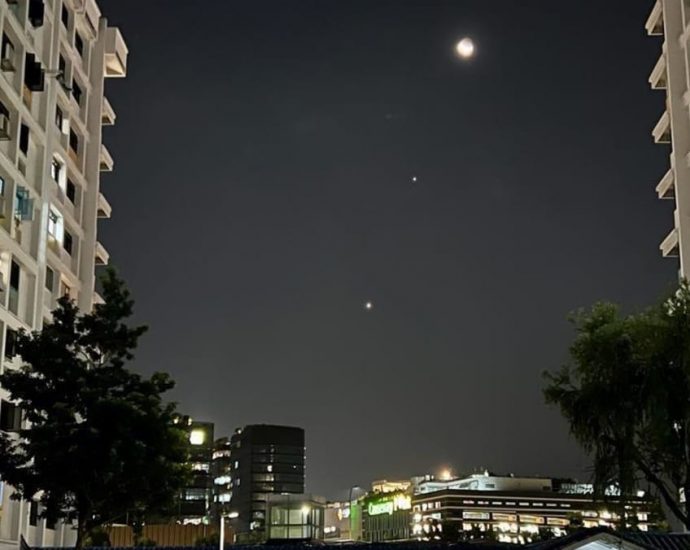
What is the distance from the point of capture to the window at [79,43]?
1830 inches

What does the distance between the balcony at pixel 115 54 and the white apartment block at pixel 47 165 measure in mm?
51

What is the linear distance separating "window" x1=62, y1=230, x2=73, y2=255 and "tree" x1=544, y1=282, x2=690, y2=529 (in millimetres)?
21972

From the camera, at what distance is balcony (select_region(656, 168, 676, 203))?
4703 cm

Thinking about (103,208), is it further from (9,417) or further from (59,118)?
(9,417)

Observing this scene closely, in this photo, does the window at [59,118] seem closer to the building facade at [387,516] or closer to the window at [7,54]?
the window at [7,54]

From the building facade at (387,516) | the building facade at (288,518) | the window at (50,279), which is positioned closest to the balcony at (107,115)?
the window at (50,279)

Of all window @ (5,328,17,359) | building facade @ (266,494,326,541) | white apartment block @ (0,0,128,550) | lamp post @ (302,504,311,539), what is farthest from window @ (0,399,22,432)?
lamp post @ (302,504,311,539)

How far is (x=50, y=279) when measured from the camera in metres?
41.8

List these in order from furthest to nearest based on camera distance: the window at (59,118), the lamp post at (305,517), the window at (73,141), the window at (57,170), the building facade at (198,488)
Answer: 1. the lamp post at (305,517)
2. the building facade at (198,488)
3. the window at (73,141)
4. the window at (59,118)
5. the window at (57,170)

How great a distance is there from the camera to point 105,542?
44062 millimetres

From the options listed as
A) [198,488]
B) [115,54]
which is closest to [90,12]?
[115,54]

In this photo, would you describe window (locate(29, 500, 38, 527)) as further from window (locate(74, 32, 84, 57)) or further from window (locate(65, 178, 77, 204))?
window (locate(74, 32, 84, 57))

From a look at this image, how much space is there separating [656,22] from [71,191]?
2737 cm

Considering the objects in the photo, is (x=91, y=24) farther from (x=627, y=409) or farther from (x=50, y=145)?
(x=627, y=409)
